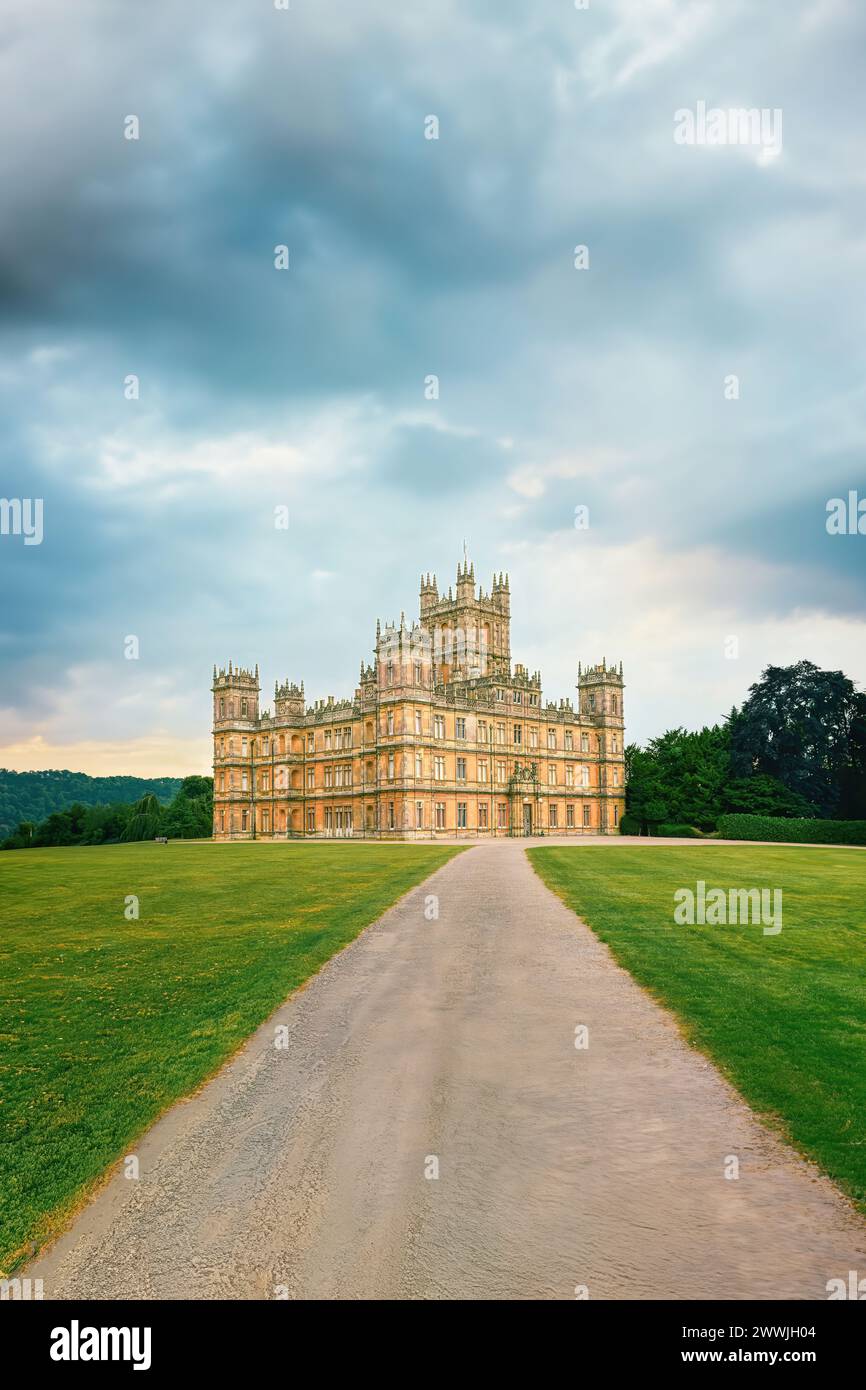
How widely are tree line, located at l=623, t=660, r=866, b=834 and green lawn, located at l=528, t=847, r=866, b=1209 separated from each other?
171 ft

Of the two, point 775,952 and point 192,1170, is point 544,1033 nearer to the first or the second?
point 192,1170

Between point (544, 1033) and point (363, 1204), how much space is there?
5061 millimetres

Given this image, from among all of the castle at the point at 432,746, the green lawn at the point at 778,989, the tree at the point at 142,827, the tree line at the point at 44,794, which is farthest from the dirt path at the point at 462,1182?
the tree line at the point at 44,794

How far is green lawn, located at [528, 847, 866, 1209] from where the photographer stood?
8305mm

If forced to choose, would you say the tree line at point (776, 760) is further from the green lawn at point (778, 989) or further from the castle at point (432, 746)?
the green lawn at point (778, 989)

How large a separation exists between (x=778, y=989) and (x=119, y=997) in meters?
10.3

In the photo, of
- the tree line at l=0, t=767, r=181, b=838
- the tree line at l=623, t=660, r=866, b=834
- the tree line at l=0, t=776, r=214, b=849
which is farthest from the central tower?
the tree line at l=0, t=767, r=181, b=838

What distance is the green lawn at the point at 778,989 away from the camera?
8.30 m

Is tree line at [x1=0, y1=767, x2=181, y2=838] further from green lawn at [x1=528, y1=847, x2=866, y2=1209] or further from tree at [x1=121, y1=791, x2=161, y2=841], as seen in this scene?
green lawn at [x1=528, y1=847, x2=866, y2=1209]

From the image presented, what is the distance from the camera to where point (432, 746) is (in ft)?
238

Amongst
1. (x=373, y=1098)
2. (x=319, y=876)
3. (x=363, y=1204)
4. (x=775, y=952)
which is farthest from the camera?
(x=319, y=876)
